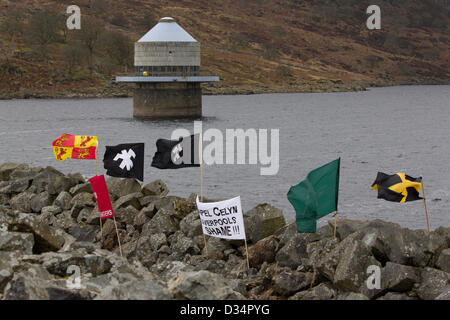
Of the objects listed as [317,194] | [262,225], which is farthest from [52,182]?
[317,194]

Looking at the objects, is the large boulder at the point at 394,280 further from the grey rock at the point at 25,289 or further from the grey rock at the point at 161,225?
the grey rock at the point at 161,225

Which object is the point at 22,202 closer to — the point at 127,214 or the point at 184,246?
the point at 127,214

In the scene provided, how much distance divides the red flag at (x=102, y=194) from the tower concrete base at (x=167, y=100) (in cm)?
7954

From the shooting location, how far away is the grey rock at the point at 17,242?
17.5 meters

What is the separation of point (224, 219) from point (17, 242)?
22.2ft

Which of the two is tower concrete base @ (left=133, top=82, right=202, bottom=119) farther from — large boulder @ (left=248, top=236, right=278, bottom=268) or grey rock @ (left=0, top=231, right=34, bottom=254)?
grey rock @ (left=0, top=231, right=34, bottom=254)

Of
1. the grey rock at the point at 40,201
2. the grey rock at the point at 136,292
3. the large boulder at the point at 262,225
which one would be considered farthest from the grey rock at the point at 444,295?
the grey rock at the point at 40,201

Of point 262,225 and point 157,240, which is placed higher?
point 262,225

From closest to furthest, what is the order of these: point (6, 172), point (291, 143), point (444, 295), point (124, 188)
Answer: point (444, 295) → point (124, 188) → point (6, 172) → point (291, 143)

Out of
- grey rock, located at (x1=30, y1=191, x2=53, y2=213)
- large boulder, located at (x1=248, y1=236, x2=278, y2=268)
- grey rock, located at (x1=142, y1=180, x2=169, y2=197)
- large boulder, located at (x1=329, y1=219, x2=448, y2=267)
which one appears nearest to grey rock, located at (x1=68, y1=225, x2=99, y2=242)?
grey rock, located at (x1=142, y1=180, x2=169, y2=197)

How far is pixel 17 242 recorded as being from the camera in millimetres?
17969

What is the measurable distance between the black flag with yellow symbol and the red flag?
32.5 feet
